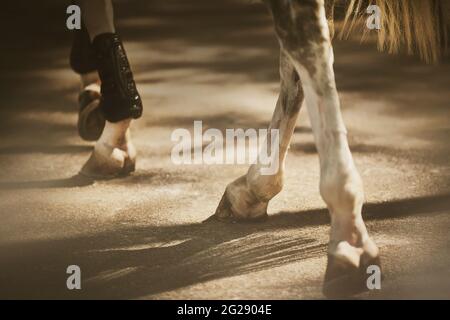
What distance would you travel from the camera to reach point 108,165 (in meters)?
3.69

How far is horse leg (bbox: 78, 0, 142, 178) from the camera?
3615 millimetres

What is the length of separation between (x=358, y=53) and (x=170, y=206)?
279 cm

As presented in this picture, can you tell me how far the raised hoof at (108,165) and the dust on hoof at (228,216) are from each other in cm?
62

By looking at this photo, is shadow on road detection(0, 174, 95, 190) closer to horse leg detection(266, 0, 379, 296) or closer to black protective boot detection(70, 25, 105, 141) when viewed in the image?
black protective boot detection(70, 25, 105, 141)

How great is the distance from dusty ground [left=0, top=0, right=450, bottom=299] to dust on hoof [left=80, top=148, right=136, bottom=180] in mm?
51

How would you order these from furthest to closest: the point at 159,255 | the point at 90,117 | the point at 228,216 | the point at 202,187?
the point at 90,117
the point at 202,187
the point at 228,216
the point at 159,255

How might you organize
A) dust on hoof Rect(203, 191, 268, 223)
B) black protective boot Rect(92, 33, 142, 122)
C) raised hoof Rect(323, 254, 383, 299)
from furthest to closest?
black protective boot Rect(92, 33, 142, 122), dust on hoof Rect(203, 191, 268, 223), raised hoof Rect(323, 254, 383, 299)

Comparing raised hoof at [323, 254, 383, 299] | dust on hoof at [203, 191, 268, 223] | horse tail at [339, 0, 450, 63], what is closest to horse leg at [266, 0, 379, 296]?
raised hoof at [323, 254, 383, 299]

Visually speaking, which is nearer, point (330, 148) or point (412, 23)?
point (330, 148)

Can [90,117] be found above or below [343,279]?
above

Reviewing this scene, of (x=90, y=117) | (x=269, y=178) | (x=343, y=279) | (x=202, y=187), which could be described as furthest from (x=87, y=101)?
(x=343, y=279)

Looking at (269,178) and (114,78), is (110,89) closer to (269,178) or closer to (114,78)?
(114,78)

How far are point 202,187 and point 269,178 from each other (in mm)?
533

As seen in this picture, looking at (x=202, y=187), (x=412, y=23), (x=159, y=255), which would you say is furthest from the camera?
(x=202, y=187)
